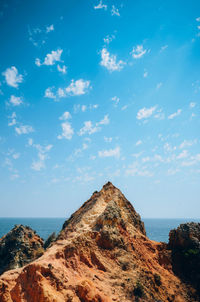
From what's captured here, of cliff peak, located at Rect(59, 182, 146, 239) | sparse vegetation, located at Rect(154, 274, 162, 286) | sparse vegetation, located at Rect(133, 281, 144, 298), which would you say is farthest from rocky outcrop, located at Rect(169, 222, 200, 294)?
sparse vegetation, located at Rect(133, 281, 144, 298)

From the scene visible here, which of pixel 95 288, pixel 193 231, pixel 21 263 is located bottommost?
pixel 21 263

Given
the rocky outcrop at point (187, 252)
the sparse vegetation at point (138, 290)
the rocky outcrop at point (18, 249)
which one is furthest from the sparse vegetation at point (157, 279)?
the rocky outcrop at point (18, 249)

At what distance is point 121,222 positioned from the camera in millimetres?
28062

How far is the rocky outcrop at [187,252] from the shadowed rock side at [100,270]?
4.17 feet

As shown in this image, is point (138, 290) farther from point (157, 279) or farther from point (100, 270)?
point (157, 279)

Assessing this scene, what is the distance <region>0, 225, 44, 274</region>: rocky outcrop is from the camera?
36.5 metres

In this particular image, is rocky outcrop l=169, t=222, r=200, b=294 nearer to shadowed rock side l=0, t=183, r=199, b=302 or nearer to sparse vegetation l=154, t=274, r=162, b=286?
shadowed rock side l=0, t=183, r=199, b=302

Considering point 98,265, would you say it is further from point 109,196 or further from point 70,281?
point 109,196

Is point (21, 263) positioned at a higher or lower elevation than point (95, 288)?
lower

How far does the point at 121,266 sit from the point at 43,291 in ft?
33.9

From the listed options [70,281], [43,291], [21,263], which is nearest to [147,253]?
[70,281]

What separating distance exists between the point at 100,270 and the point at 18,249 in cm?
2474

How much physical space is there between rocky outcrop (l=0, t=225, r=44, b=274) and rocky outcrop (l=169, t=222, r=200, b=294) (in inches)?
973

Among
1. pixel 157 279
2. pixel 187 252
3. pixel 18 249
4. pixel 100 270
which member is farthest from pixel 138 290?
pixel 18 249
